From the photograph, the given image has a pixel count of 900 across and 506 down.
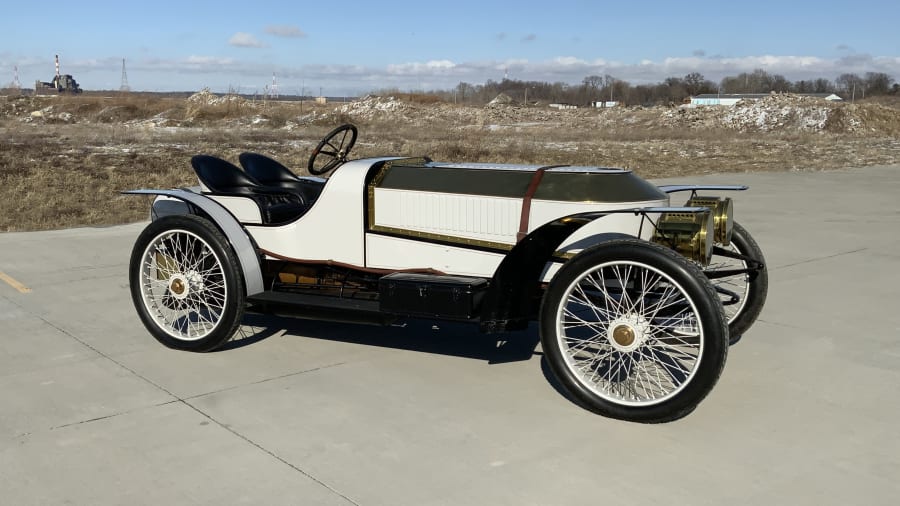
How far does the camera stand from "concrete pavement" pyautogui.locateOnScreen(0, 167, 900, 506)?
3.09m

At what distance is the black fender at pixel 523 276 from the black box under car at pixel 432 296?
0.09 metres

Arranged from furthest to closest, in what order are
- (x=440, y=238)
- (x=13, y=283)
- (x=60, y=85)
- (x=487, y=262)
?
(x=60, y=85) → (x=13, y=283) → (x=440, y=238) → (x=487, y=262)

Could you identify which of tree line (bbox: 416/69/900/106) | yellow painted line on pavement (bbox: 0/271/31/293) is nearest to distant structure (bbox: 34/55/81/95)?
tree line (bbox: 416/69/900/106)

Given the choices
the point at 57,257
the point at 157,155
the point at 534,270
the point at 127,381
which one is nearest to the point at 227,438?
the point at 127,381

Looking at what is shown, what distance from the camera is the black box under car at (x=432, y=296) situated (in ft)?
13.5

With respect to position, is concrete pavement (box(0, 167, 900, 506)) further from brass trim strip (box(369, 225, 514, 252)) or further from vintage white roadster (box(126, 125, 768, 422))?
brass trim strip (box(369, 225, 514, 252))

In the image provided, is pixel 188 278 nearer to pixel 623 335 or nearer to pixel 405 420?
pixel 405 420

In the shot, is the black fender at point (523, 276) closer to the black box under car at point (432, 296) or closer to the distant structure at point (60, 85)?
the black box under car at point (432, 296)

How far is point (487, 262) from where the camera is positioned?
439cm

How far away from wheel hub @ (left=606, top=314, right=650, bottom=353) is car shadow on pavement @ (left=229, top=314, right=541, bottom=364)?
3.31 ft

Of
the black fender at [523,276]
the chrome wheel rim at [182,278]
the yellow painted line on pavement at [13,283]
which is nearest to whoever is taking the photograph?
the black fender at [523,276]

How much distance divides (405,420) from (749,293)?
2436mm

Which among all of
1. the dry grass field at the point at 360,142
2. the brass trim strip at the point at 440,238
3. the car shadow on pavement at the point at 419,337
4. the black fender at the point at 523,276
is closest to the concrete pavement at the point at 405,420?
the car shadow on pavement at the point at 419,337

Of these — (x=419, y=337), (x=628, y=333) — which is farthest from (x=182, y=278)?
(x=628, y=333)
